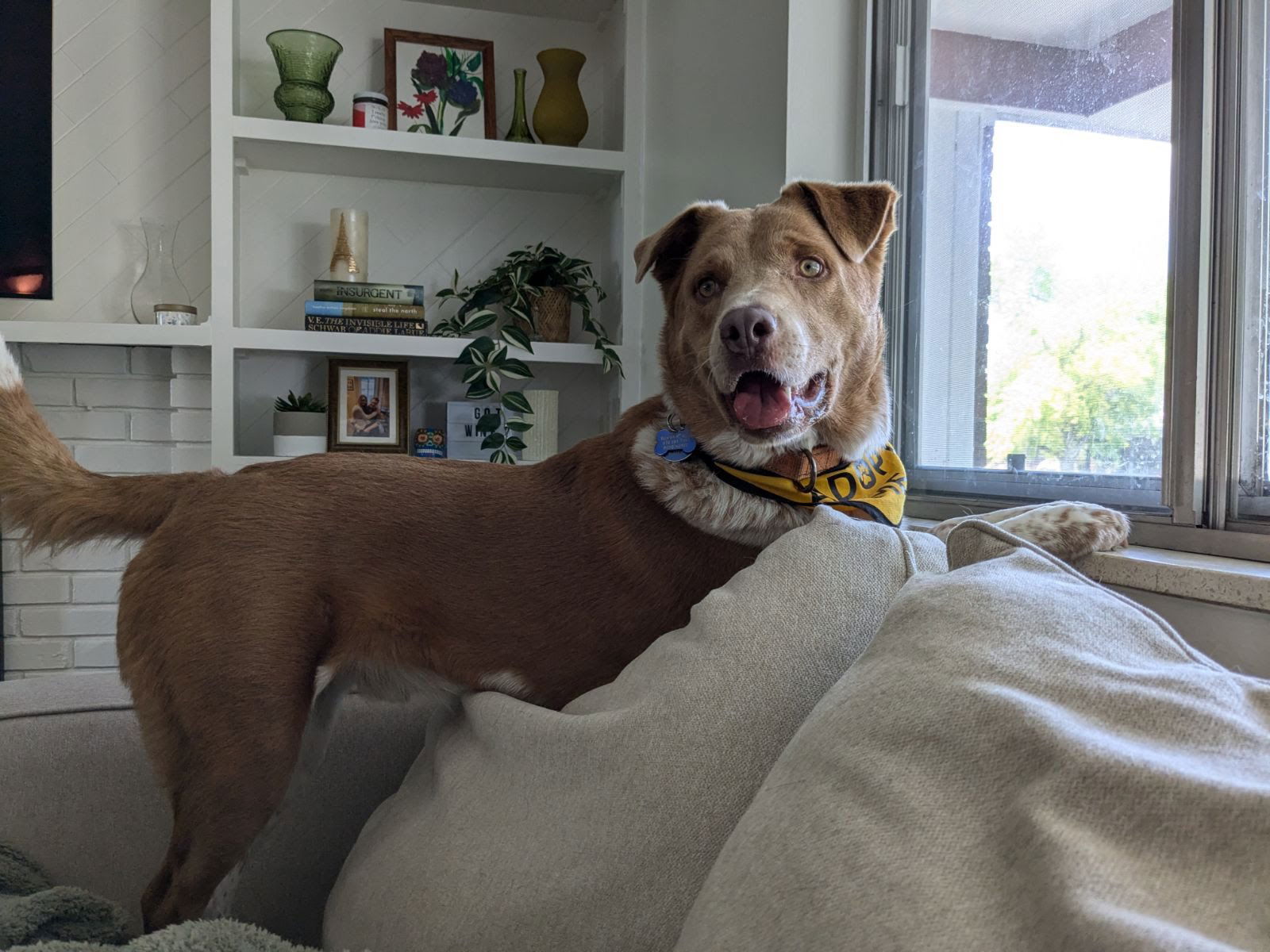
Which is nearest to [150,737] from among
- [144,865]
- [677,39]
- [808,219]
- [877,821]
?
[144,865]

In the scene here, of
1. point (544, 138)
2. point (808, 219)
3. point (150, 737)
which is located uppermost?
point (544, 138)

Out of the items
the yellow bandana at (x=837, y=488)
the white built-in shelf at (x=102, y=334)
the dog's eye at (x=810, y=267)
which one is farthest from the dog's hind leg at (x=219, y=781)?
the white built-in shelf at (x=102, y=334)

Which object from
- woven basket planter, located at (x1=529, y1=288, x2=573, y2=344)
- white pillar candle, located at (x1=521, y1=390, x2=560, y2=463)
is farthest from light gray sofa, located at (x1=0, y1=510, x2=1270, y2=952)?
woven basket planter, located at (x1=529, y1=288, x2=573, y2=344)

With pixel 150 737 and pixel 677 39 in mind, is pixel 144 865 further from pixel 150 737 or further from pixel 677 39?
pixel 677 39

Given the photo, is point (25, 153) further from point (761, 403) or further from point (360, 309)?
point (761, 403)

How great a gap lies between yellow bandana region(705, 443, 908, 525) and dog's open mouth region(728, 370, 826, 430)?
0.07 meters

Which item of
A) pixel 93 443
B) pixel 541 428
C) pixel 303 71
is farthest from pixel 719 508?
pixel 93 443

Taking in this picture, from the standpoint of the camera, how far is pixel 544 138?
10.6ft

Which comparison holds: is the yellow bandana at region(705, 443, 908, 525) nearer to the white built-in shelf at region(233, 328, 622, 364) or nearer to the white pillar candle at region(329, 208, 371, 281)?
the white built-in shelf at region(233, 328, 622, 364)

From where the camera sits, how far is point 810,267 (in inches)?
56.9

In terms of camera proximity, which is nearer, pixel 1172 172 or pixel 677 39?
pixel 1172 172

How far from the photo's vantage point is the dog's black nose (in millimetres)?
1300

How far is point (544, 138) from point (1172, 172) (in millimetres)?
2261

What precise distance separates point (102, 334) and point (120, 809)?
192 cm
